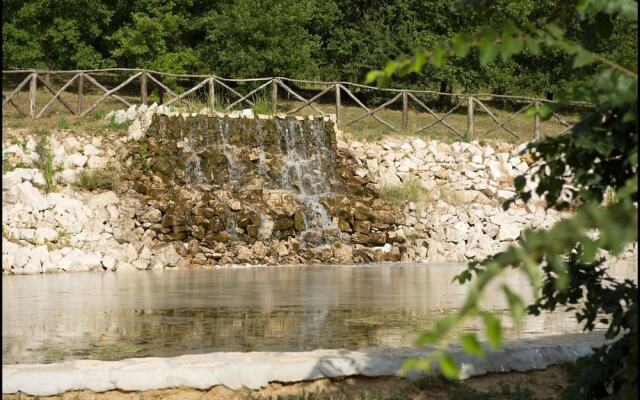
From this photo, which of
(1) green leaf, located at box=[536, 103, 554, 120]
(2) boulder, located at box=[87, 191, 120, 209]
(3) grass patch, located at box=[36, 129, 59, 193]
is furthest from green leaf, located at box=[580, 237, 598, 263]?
(3) grass patch, located at box=[36, 129, 59, 193]

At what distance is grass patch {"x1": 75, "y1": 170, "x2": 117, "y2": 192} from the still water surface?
10.1 ft

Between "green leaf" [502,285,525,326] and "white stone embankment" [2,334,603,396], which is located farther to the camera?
"white stone embankment" [2,334,603,396]

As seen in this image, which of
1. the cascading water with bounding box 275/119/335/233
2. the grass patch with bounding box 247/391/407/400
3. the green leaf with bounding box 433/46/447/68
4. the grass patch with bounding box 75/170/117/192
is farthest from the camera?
the cascading water with bounding box 275/119/335/233

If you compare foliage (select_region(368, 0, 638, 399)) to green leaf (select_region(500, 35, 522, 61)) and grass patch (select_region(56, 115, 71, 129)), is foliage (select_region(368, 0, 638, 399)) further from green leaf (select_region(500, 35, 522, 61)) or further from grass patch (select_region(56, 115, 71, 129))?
grass patch (select_region(56, 115, 71, 129))

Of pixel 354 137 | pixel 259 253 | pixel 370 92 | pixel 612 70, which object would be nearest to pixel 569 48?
pixel 612 70

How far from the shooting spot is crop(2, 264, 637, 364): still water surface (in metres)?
8.16

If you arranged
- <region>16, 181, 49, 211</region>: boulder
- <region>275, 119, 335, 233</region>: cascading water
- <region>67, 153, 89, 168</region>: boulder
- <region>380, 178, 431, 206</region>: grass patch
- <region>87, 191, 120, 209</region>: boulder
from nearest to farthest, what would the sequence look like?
<region>16, 181, 49, 211</region>: boulder < <region>87, 191, 120, 209</region>: boulder < <region>67, 153, 89, 168</region>: boulder < <region>275, 119, 335, 233</region>: cascading water < <region>380, 178, 431, 206</region>: grass patch

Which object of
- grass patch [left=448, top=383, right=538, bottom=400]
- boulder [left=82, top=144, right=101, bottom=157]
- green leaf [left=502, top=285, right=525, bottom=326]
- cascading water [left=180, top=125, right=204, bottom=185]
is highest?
boulder [left=82, top=144, right=101, bottom=157]

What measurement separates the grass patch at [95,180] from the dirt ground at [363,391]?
13663mm

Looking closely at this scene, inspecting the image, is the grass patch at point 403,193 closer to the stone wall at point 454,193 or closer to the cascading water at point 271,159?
the stone wall at point 454,193

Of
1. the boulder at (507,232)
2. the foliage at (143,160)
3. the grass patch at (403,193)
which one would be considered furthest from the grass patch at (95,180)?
the boulder at (507,232)

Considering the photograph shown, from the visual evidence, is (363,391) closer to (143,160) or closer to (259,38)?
(143,160)

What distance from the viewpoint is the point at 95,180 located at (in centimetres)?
1923

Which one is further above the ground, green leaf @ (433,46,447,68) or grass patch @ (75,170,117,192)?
grass patch @ (75,170,117,192)
